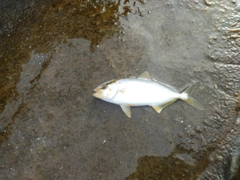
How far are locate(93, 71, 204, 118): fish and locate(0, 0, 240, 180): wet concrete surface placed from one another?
101mm

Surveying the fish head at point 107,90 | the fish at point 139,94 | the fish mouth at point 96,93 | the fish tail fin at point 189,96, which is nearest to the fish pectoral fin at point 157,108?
the fish at point 139,94

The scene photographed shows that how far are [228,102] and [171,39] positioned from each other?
1030 mm

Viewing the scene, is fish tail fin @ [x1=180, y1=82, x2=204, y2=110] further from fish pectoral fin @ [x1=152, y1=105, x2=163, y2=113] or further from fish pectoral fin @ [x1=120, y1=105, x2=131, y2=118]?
fish pectoral fin @ [x1=120, y1=105, x2=131, y2=118]

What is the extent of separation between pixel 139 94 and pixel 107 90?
1.22ft

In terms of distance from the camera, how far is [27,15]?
365 cm

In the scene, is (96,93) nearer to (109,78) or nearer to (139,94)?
(109,78)

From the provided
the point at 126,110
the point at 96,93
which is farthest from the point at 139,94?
the point at 96,93

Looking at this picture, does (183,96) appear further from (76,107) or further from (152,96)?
Answer: (76,107)

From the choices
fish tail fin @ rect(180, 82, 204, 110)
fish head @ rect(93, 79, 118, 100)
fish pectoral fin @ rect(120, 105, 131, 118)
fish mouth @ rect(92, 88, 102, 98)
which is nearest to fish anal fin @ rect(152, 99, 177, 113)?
fish tail fin @ rect(180, 82, 204, 110)

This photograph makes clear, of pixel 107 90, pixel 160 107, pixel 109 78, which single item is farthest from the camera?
pixel 109 78

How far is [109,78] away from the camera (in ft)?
11.1

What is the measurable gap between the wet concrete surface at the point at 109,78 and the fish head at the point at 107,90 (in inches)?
7.5

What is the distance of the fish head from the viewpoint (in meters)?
3.12

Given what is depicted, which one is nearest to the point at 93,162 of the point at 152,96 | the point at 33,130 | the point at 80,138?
the point at 80,138
